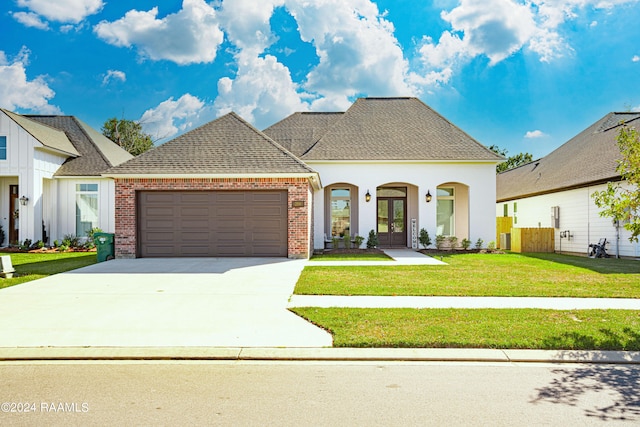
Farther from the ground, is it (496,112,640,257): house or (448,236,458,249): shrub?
(496,112,640,257): house

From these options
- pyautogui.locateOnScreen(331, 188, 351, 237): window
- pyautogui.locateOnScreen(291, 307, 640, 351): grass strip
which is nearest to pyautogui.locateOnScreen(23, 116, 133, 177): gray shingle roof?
pyautogui.locateOnScreen(331, 188, 351, 237): window

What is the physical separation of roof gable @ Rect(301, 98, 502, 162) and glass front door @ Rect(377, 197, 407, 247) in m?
2.77

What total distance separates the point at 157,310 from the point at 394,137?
15949mm

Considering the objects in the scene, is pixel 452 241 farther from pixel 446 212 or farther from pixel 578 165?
pixel 578 165

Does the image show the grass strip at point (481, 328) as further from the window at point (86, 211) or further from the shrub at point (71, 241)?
the window at point (86, 211)

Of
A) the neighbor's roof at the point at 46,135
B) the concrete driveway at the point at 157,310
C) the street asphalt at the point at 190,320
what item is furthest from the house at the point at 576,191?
the neighbor's roof at the point at 46,135

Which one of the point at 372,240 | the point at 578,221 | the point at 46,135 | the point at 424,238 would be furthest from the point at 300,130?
the point at 578,221

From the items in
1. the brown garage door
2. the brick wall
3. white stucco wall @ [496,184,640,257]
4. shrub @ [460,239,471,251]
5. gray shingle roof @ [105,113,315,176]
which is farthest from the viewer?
shrub @ [460,239,471,251]

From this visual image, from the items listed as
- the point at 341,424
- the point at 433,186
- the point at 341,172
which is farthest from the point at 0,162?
the point at 341,424

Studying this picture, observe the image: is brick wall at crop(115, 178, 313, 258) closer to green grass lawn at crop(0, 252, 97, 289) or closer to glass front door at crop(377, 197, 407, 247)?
green grass lawn at crop(0, 252, 97, 289)

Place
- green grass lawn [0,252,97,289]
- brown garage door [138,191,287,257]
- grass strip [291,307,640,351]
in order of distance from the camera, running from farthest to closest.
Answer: brown garage door [138,191,287,257], green grass lawn [0,252,97,289], grass strip [291,307,640,351]

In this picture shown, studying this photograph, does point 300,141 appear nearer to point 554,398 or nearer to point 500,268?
point 500,268

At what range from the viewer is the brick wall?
15.4 metres

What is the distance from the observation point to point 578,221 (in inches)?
790
